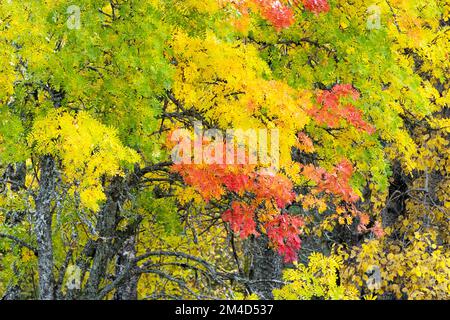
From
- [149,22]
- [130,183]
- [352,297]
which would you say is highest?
[149,22]

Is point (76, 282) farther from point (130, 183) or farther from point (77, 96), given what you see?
point (77, 96)

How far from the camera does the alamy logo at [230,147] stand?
9.61 meters

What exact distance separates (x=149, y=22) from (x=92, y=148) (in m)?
1.62

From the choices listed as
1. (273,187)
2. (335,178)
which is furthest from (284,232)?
(335,178)

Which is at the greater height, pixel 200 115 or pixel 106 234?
pixel 200 115

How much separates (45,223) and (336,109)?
14.1 ft

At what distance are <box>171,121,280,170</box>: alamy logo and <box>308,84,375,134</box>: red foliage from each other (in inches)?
77.1

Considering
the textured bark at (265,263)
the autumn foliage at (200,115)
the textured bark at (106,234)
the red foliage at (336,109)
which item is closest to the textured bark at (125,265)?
the autumn foliage at (200,115)

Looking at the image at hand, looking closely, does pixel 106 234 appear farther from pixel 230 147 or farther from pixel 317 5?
pixel 317 5

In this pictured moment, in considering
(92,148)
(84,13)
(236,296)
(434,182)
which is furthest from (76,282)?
(434,182)

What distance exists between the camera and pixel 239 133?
962cm

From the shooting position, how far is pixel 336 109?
11727 millimetres

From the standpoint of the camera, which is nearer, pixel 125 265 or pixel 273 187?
pixel 273 187

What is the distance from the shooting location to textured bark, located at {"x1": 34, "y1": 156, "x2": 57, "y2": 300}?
34.1 feet
